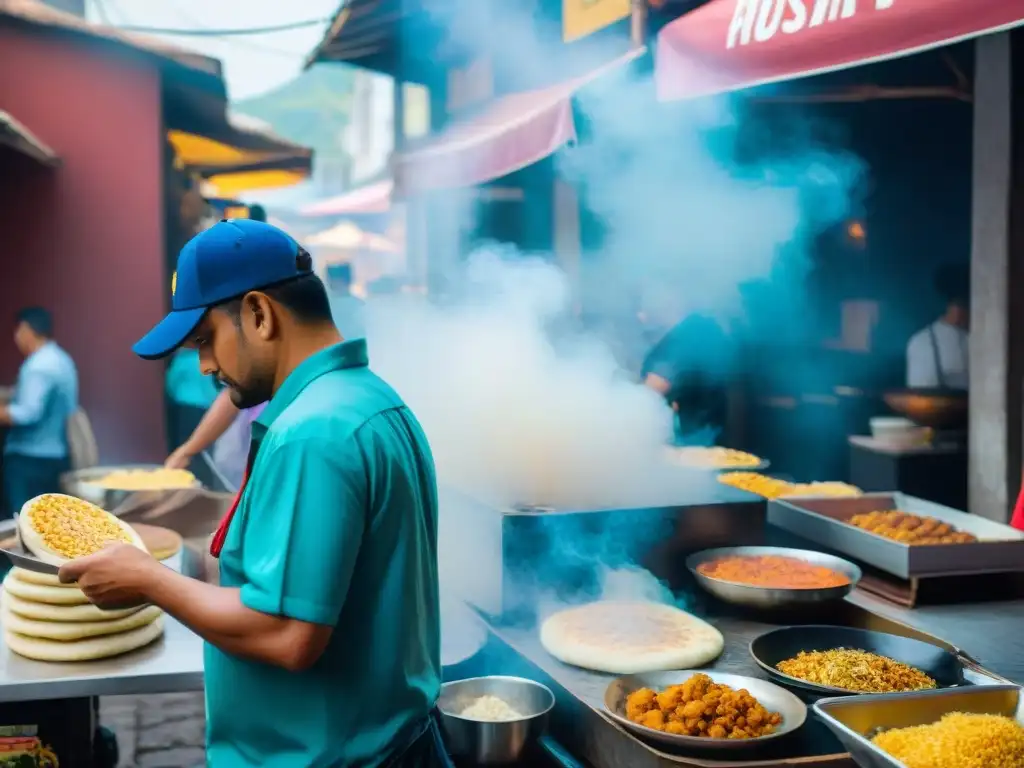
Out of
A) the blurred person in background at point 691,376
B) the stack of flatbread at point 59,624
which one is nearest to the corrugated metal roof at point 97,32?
the blurred person in background at point 691,376

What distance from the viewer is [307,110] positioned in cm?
5916

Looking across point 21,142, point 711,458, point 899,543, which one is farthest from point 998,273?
point 21,142

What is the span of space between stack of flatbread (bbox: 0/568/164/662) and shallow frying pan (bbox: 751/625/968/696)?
186cm

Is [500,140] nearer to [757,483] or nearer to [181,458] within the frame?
[181,458]

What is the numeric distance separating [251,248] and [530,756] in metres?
1.64

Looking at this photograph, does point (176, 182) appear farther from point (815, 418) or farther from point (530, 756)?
point (530, 756)

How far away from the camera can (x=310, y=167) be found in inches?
532

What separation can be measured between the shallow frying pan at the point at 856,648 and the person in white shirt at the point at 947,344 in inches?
196

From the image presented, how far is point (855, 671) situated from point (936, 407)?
4.77 metres

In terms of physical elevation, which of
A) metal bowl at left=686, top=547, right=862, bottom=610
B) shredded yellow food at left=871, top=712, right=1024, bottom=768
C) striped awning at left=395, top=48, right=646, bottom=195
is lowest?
shredded yellow food at left=871, top=712, right=1024, bottom=768

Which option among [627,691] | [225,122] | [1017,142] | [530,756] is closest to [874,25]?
[627,691]

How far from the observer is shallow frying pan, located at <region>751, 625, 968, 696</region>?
2.67 metres

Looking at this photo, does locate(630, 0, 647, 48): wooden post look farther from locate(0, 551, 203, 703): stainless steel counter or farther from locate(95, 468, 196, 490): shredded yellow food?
locate(0, 551, 203, 703): stainless steel counter

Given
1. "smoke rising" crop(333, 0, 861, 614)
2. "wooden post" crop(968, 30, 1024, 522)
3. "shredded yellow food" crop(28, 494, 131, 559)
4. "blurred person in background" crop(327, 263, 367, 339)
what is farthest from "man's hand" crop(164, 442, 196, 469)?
"wooden post" crop(968, 30, 1024, 522)
